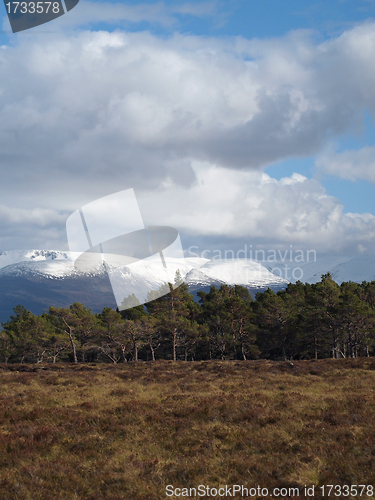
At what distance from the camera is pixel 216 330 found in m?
66.0

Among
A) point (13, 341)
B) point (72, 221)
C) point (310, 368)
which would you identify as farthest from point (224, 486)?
point (13, 341)

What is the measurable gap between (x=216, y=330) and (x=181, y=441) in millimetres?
54352

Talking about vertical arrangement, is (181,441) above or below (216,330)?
above

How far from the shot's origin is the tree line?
180 feet

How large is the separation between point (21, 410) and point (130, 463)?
916cm

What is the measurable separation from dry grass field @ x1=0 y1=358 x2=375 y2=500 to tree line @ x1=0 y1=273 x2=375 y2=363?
34.6m

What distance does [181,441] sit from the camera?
12766 mm

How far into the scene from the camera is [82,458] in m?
11.5

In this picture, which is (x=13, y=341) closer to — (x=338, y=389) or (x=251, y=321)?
(x=251, y=321)

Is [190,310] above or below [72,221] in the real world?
below

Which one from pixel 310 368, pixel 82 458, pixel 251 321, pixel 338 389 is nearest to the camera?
pixel 82 458

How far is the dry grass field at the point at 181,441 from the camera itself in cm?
955

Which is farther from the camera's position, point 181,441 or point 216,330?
point 216,330

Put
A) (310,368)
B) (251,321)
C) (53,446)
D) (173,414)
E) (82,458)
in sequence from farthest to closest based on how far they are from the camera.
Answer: (251,321)
(310,368)
(173,414)
(53,446)
(82,458)
